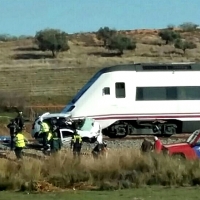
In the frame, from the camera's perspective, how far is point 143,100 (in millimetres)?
33844

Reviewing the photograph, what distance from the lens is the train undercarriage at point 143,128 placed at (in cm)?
3338

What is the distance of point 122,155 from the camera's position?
19.5 metres

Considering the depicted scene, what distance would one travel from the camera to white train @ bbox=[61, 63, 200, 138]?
33344 mm

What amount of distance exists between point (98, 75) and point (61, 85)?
30490mm

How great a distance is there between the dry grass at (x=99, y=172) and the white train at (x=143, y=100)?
1406 centimetres

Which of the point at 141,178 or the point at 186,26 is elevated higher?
the point at 186,26

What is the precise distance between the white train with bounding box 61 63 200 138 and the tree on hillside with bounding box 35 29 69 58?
55274mm

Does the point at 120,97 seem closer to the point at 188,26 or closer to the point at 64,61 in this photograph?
the point at 64,61

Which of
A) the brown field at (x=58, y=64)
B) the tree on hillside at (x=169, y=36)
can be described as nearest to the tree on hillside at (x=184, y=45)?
the brown field at (x=58, y=64)

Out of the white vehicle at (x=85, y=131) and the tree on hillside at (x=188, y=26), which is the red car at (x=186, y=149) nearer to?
the white vehicle at (x=85, y=131)

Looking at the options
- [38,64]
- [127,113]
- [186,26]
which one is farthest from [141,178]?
[186,26]

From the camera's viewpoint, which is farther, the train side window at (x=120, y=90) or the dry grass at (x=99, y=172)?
the train side window at (x=120, y=90)

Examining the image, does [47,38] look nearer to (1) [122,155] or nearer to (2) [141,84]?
(2) [141,84]

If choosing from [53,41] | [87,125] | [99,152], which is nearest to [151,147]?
[99,152]
